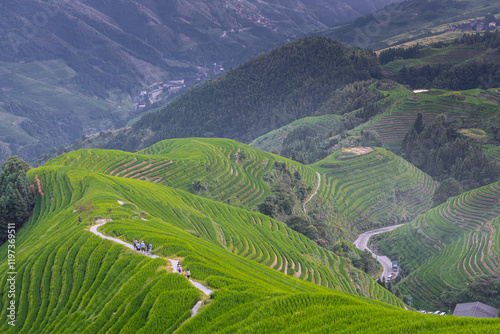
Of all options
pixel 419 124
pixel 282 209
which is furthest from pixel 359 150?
pixel 282 209

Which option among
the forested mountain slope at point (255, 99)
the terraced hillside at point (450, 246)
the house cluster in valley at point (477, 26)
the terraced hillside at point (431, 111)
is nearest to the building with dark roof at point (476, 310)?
the terraced hillside at point (450, 246)

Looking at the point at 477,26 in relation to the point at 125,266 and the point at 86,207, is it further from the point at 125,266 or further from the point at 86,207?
the point at 125,266

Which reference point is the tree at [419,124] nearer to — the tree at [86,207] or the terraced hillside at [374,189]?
the terraced hillside at [374,189]

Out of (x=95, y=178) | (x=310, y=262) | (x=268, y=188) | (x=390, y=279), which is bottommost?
(x=390, y=279)

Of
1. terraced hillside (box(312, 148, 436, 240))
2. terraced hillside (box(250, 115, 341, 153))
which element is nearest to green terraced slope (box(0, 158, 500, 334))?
terraced hillside (box(312, 148, 436, 240))

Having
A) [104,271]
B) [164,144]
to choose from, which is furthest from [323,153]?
[104,271]

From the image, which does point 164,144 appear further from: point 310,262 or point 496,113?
point 496,113
